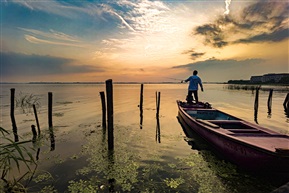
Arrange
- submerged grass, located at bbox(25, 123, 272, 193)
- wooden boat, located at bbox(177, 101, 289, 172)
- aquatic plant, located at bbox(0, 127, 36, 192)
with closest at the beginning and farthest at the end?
1. aquatic plant, located at bbox(0, 127, 36, 192)
2. wooden boat, located at bbox(177, 101, 289, 172)
3. submerged grass, located at bbox(25, 123, 272, 193)

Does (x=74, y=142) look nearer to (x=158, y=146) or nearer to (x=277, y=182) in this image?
(x=158, y=146)

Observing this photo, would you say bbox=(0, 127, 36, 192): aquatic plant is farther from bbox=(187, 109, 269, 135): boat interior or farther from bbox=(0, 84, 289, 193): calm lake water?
bbox=(187, 109, 269, 135): boat interior

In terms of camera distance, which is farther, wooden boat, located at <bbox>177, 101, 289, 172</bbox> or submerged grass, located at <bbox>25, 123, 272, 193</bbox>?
submerged grass, located at <bbox>25, 123, 272, 193</bbox>

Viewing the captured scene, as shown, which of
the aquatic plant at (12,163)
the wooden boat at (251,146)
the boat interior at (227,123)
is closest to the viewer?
the aquatic plant at (12,163)

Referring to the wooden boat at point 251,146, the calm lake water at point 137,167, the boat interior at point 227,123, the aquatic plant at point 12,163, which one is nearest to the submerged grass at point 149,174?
the calm lake water at point 137,167

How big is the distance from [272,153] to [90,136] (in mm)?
9053

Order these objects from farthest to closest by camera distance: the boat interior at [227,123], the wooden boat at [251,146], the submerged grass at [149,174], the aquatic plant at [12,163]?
the boat interior at [227,123] → the submerged grass at [149,174] → the wooden boat at [251,146] → the aquatic plant at [12,163]

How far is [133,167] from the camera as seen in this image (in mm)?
6633

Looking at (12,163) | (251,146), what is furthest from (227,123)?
(12,163)

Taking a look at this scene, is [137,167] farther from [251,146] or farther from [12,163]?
[12,163]

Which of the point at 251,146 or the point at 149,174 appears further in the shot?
the point at 149,174

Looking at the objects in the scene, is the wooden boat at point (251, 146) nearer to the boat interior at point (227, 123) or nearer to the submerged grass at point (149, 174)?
the boat interior at point (227, 123)

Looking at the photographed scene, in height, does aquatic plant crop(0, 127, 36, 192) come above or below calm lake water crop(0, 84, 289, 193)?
above

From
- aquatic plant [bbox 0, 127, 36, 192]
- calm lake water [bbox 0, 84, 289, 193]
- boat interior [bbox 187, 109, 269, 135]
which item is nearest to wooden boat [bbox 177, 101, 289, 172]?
boat interior [bbox 187, 109, 269, 135]
